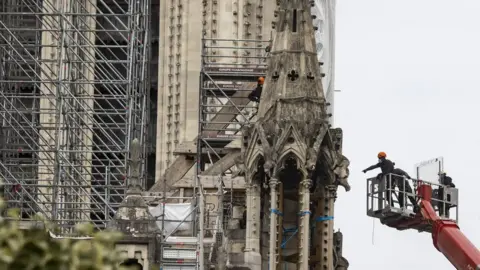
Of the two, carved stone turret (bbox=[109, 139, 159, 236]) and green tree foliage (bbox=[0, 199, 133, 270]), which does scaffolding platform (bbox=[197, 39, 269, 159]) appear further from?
green tree foliage (bbox=[0, 199, 133, 270])

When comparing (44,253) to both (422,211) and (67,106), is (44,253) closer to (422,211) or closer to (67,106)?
(422,211)

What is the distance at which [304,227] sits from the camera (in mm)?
37719

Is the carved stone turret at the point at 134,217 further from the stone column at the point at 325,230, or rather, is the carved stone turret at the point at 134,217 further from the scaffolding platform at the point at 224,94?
the scaffolding platform at the point at 224,94

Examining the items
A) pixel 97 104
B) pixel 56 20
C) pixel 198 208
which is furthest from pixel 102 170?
pixel 198 208

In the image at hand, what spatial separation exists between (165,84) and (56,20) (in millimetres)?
4778

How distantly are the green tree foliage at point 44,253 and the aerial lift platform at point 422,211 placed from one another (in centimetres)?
2098

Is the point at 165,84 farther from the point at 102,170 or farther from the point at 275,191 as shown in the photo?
the point at 275,191

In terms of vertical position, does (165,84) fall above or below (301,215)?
above

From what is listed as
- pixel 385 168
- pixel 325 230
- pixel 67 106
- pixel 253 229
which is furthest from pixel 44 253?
pixel 67 106

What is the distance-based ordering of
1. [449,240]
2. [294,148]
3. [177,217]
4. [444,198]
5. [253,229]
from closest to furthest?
[449,240], [444,198], [294,148], [253,229], [177,217]

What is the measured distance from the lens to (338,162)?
38.3m

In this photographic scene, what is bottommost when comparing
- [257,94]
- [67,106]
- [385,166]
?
[385,166]

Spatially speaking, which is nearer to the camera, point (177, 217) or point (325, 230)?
point (325, 230)

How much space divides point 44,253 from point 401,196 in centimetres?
2344
